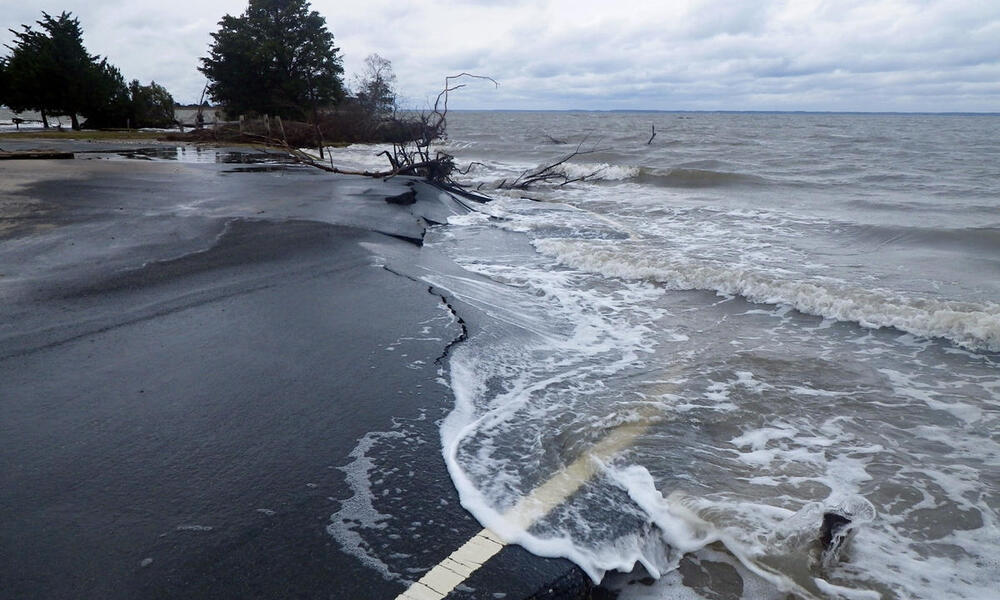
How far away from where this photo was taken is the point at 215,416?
3512 millimetres

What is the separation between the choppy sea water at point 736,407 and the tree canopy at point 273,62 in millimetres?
34909

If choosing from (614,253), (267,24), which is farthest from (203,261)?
(267,24)

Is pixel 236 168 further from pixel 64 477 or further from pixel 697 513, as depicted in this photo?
pixel 697 513

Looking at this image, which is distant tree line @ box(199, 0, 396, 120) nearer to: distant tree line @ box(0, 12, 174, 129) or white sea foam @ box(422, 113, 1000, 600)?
distant tree line @ box(0, 12, 174, 129)

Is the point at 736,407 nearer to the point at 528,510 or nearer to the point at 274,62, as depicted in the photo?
the point at 528,510

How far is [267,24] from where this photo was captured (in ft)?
136

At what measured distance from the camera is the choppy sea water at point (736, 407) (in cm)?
278

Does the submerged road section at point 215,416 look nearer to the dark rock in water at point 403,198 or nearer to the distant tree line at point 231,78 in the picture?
the dark rock in water at point 403,198

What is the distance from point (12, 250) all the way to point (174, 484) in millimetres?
5875

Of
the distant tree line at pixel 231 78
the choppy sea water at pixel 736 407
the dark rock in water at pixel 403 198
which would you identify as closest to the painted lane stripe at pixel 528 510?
the choppy sea water at pixel 736 407

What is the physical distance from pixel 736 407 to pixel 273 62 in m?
42.8

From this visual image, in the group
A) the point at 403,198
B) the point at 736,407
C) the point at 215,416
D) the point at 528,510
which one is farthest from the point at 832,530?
the point at 403,198

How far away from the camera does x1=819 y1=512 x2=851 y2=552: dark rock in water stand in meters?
2.78

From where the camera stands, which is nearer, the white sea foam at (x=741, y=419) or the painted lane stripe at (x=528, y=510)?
the painted lane stripe at (x=528, y=510)
